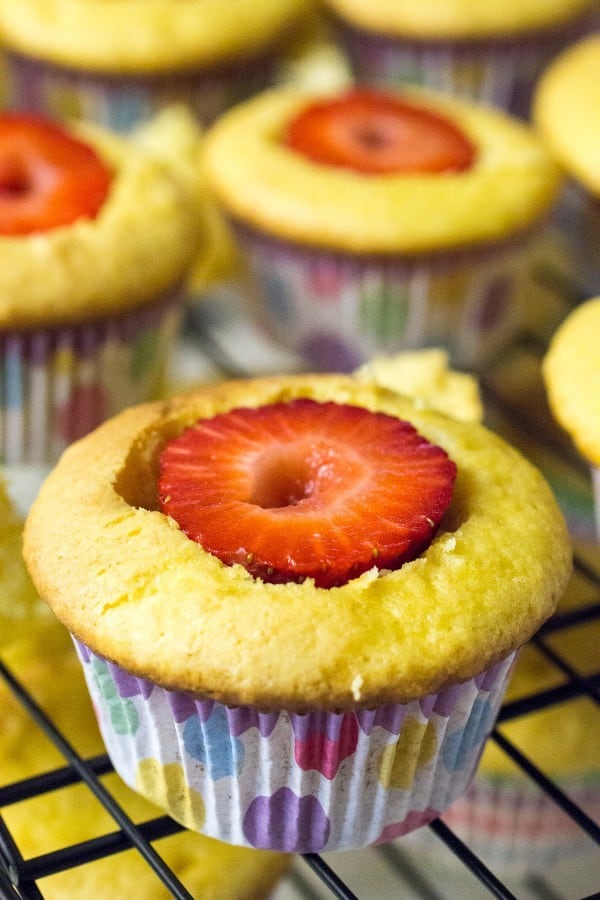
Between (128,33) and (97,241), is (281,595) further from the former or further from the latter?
(128,33)

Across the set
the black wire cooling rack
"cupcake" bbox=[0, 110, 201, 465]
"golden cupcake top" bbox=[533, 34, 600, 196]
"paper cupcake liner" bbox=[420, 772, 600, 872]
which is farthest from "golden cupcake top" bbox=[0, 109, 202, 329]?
"paper cupcake liner" bbox=[420, 772, 600, 872]

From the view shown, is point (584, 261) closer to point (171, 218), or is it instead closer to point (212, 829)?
point (171, 218)

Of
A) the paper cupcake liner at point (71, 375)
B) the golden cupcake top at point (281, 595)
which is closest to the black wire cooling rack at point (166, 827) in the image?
the golden cupcake top at point (281, 595)

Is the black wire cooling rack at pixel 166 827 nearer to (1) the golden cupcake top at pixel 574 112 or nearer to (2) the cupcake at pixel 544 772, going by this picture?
(2) the cupcake at pixel 544 772

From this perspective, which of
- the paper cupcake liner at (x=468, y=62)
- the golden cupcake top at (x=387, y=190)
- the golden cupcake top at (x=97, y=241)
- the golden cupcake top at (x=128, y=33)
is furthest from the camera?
the paper cupcake liner at (x=468, y=62)

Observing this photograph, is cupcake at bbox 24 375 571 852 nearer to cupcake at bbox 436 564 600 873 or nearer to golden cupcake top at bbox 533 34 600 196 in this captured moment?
cupcake at bbox 436 564 600 873

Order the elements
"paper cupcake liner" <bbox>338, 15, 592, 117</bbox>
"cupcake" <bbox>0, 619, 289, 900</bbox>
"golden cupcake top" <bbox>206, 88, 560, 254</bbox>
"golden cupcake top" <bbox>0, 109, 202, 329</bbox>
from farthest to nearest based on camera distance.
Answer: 1. "paper cupcake liner" <bbox>338, 15, 592, 117</bbox>
2. "golden cupcake top" <bbox>206, 88, 560, 254</bbox>
3. "golden cupcake top" <bbox>0, 109, 202, 329</bbox>
4. "cupcake" <bbox>0, 619, 289, 900</bbox>

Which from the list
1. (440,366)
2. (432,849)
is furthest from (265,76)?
(432,849)
